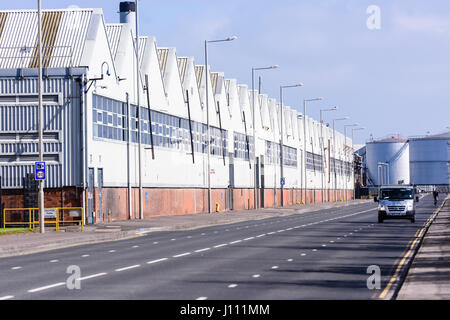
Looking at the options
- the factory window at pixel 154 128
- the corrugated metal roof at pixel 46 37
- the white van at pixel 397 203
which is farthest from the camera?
the factory window at pixel 154 128

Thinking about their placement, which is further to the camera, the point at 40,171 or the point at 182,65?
the point at 182,65

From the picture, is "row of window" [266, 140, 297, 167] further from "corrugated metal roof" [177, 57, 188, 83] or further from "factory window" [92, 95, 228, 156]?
"corrugated metal roof" [177, 57, 188, 83]

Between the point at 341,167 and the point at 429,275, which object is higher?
the point at 341,167

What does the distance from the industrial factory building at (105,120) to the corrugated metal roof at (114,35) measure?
77 millimetres

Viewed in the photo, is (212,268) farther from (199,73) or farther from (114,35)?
(199,73)

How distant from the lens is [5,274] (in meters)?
21.1

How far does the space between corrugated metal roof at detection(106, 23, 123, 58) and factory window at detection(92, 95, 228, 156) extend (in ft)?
12.8

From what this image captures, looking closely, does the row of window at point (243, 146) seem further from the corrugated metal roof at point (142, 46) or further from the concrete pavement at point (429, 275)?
the concrete pavement at point (429, 275)

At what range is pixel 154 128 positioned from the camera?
62469 millimetres

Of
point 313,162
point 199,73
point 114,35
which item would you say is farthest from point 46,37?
point 313,162

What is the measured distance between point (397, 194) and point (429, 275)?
3302 cm

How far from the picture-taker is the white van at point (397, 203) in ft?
164

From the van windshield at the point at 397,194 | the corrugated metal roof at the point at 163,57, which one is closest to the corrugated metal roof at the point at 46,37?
the corrugated metal roof at the point at 163,57
